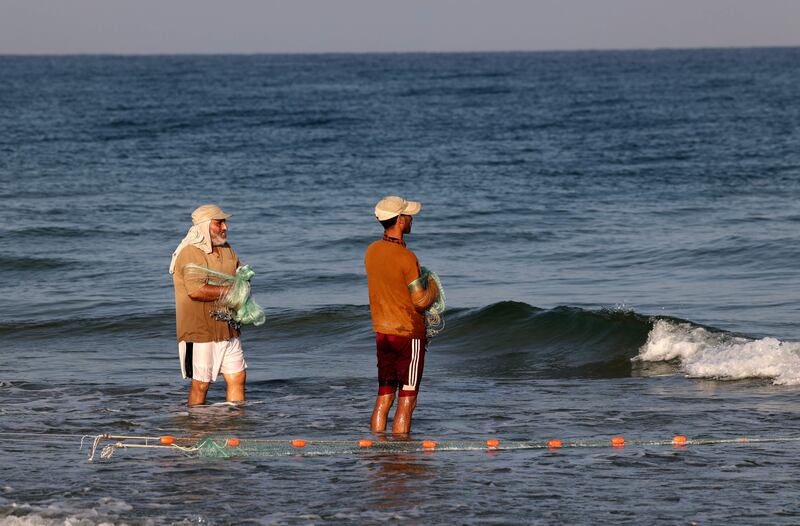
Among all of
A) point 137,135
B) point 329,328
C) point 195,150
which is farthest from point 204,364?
point 137,135

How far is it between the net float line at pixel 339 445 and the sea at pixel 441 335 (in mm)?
48

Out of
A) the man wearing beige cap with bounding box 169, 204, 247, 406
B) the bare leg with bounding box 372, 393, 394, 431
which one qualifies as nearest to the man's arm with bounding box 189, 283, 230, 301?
the man wearing beige cap with bounding box 169, 204, 247, 406

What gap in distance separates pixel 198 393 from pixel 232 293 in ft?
3.64

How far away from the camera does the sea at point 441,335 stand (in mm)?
6992

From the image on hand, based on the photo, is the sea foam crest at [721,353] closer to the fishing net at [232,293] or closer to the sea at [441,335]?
the sea at [441,335]

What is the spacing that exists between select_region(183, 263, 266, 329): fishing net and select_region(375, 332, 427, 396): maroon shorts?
108 cm

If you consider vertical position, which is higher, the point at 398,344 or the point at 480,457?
the point at 398,344

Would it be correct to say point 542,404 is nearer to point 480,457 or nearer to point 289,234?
point 480,457

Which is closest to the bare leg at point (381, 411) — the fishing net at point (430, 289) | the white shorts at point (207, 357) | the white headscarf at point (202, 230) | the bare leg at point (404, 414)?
the bare leg at point (404, 414)

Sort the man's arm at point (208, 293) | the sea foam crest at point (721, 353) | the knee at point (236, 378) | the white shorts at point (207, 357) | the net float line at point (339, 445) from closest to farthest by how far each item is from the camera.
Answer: the net float line at point (339, 445) < the man's arm at point (208, 293) < the white shorts at point (207, 357) < the knee at point (236, 378) < the sea foam crest at point (721, 353)

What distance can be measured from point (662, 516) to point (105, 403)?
4.92m

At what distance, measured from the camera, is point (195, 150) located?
3766 cm

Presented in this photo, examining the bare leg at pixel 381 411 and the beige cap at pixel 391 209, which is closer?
the beige cap at pixel 391 209

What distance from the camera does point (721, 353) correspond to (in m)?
11.0
